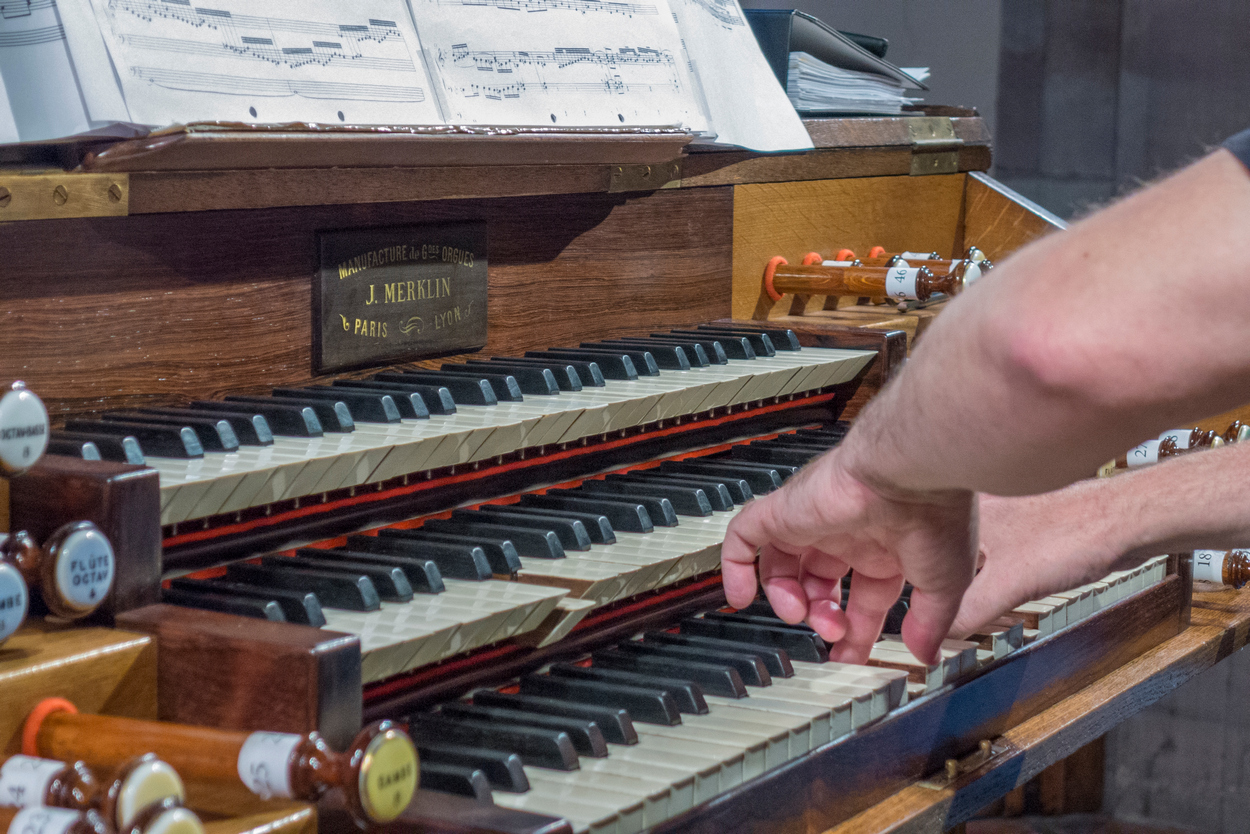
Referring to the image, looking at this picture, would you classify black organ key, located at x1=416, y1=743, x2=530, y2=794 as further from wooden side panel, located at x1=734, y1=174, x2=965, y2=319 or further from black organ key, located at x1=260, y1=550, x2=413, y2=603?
wooden side panel, located at x1=734, y1=174, x2=965, y2=319

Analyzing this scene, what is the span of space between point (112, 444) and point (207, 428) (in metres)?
0.13

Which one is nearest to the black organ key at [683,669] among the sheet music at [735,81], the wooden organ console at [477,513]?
the wooden organ console at [477,513]

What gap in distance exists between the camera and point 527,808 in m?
1.30

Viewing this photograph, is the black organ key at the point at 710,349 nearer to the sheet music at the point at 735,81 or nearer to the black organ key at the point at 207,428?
the sheet music at the point at 735,81

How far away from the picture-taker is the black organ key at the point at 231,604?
131 centimetres

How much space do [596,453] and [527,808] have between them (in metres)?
0.78

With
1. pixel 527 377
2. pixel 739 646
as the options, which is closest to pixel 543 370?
pixel 527 377

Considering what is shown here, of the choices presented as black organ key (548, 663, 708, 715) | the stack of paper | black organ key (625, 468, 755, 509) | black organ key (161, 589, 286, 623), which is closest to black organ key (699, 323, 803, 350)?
black organ key (625, 468, 755, 509)

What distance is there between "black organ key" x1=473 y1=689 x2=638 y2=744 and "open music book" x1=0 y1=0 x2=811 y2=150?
714mm

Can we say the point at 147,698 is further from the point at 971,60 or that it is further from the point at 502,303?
the point at 971,60

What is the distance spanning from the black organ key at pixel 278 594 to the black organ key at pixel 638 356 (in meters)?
0.76

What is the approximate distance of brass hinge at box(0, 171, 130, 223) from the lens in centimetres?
141

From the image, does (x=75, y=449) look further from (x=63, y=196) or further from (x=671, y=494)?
Result: (x=671, y=494)

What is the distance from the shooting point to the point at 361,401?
1.68 metres
